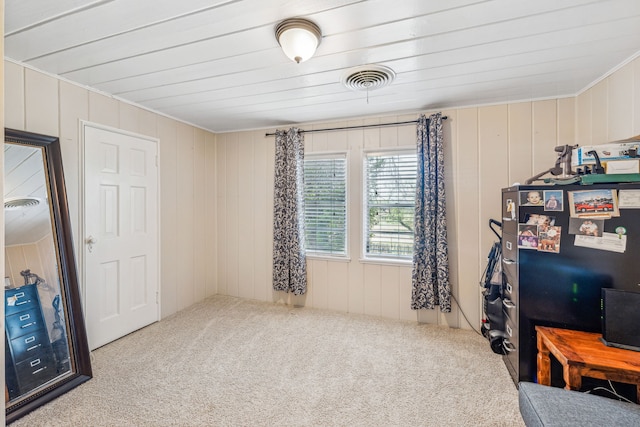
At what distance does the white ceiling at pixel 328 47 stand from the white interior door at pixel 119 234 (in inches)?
22.4

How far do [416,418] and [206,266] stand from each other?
10.1ft

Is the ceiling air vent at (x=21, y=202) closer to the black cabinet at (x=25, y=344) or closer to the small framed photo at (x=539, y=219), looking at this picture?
the black cabinet at (x=25, y=344)

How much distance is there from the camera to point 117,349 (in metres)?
2.56

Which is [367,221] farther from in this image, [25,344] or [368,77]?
[25,344]

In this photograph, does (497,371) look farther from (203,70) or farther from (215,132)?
(215,132)

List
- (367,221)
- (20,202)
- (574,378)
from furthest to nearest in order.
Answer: (367,221) → (20,202) → (574,378)

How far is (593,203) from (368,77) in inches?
67.4

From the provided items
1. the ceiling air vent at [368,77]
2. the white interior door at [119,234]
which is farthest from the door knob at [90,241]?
the ceiling air vent at [368,77]

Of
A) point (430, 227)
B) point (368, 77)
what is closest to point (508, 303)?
point (430, 227)

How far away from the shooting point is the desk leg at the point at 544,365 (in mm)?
1800

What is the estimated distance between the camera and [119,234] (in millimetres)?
2793

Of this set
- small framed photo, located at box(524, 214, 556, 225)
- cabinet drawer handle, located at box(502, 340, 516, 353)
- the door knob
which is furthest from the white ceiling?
cabinet drawer handle, located at box(502, 340, 516, 353)

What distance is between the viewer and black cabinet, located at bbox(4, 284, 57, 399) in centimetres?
184

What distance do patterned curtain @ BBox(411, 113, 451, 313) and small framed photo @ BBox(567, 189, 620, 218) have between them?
115cm
